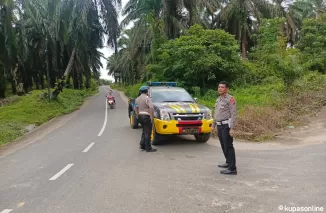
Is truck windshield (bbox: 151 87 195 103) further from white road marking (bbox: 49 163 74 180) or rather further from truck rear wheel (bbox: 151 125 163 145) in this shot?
white road marking (bbox: 49 163 74 180)

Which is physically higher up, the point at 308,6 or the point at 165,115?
the point at 308,6

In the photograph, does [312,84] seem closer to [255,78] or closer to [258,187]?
[255,78]

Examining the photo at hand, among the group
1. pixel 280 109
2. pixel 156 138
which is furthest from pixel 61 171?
pixel 280 109

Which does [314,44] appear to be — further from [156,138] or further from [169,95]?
[156,138]

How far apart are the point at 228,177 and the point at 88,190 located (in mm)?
2763

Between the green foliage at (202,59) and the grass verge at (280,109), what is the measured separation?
10.3ft

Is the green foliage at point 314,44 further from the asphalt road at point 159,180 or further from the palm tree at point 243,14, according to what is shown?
the asphalt road at point 159,180

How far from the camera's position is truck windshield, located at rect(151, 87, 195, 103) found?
10920 millimetres

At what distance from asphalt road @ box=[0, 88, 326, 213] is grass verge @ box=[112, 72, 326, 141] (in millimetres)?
2189

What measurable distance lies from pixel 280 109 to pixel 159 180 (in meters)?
9.27

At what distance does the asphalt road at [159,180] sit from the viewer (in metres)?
4.84

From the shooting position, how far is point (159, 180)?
616 centimetres

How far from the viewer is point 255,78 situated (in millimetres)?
24797

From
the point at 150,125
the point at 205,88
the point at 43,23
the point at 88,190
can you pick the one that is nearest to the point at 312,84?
the point at 205,88
